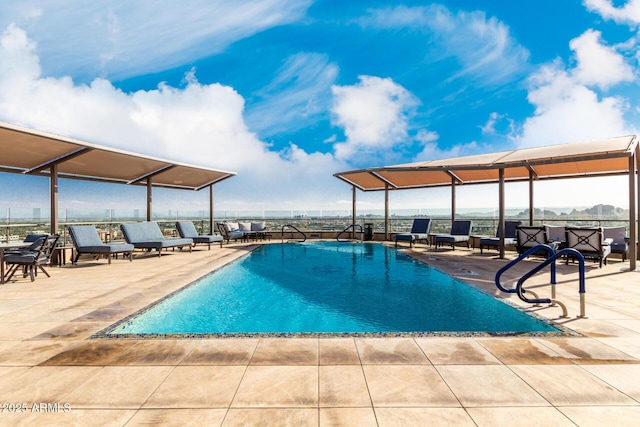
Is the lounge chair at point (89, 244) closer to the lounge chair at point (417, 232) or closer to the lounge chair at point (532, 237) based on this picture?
the lounge chair at point (417, 232)

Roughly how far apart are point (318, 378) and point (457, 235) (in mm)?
9988

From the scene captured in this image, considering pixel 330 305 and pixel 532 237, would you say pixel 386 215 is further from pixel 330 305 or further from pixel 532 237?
pixel 330 305

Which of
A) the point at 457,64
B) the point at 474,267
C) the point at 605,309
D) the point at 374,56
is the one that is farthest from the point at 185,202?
the point at 605,309

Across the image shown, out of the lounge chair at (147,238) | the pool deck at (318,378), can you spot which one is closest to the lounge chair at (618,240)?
the pool deck at (318,378)

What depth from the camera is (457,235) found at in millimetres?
11344

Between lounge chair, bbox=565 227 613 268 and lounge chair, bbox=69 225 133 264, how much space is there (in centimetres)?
1086

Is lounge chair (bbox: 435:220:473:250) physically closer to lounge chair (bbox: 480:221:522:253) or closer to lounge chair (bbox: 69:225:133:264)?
lounge chair (bbox: 480:221:522:253)

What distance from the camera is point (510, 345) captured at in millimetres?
3176

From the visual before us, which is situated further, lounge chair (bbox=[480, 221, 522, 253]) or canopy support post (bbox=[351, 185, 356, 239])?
canopy support post (bbox=[351, 185, 356, 239])

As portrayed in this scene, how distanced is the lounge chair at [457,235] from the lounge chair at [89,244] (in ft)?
30.5

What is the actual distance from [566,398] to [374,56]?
831 inches

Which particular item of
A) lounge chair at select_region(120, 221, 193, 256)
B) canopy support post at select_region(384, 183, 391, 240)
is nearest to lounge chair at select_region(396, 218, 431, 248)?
canopy support post at select_region(384, 183, 391, 240)

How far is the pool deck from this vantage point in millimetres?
2093

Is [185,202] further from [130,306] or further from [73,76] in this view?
[130,306]
